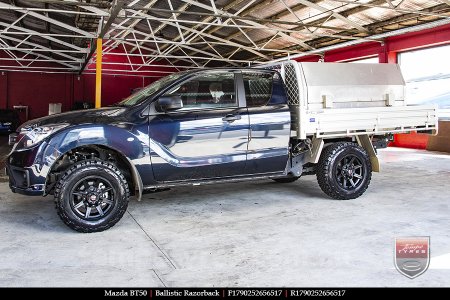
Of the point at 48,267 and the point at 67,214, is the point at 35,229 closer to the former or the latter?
the point at 67,214

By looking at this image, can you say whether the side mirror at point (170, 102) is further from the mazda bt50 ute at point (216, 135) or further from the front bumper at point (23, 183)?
the front bumper at point (23, 183)

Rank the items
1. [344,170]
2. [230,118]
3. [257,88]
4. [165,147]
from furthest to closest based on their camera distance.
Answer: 1. [344,170]
2. [257,88]
3. [230,118]
4. [165,147]

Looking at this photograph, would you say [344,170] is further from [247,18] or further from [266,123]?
[247,18]

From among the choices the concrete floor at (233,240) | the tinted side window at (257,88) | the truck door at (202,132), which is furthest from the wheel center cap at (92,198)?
the tinted side window at (257,88)

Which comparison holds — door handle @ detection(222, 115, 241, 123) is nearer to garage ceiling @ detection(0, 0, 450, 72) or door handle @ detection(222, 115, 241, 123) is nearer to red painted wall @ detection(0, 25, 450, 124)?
garage ceiling @ detection(0, 0, 450, 72)

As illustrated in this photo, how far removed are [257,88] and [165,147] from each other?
1310 millimetres

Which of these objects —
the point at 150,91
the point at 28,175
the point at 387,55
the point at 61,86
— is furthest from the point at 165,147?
the point at 61,86

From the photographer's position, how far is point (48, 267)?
9.73ft

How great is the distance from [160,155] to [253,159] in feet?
3.49

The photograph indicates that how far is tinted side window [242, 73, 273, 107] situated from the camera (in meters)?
4.59

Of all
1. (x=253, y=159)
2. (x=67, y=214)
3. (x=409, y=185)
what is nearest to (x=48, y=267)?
(x=67, y=214)

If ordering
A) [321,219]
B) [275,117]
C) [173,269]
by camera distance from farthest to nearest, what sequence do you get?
[275,117] → [321,219] → [173,269]

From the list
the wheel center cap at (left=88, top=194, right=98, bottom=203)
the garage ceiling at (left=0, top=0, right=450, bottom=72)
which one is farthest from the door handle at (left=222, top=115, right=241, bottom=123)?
the garage ceiling at (left=0, top=0, right=450, bottom=72)

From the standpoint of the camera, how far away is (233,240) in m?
3.61
